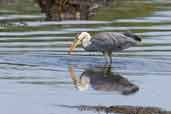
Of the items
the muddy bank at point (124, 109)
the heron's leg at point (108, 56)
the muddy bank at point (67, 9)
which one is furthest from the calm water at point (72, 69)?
the muddy bank at point (67, 9)

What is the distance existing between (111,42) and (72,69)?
1321 millimetres

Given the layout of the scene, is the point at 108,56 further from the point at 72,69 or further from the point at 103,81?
the point at 103,81

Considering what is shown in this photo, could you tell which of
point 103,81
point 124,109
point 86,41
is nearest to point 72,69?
point 86,41

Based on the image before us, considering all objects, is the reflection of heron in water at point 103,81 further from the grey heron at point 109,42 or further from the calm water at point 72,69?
the grey heron at point 109,42

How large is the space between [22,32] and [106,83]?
871 cm

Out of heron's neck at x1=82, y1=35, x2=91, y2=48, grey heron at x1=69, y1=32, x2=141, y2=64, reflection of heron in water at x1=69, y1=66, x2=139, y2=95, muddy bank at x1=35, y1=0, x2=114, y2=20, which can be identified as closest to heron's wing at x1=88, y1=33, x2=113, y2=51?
grey heron at x1=69, y1=32, x2=141, y2=64

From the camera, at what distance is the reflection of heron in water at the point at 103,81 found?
1642 centimetres

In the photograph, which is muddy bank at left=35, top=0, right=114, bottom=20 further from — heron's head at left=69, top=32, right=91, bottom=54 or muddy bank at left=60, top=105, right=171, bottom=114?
muddy bank at left=60, top=105, right=171, bottom=114

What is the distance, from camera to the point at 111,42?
19703 mm

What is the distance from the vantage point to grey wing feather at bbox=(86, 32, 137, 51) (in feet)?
64.5

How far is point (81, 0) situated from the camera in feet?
111

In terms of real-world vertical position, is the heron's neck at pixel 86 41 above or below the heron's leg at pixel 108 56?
above

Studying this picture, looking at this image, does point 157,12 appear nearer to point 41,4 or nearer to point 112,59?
point 41,4

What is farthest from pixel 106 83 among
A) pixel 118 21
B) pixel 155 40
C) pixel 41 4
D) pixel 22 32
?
pixel 41 4
